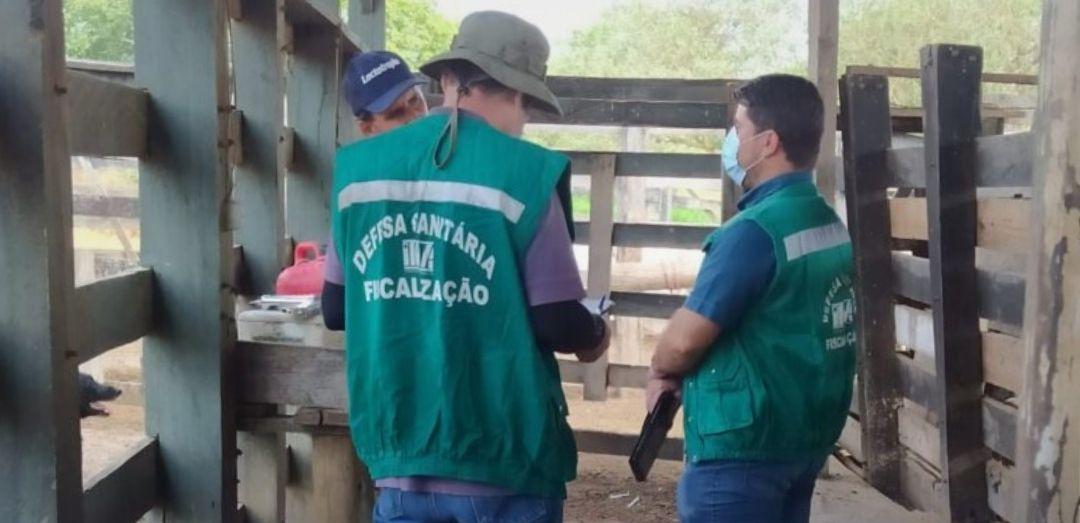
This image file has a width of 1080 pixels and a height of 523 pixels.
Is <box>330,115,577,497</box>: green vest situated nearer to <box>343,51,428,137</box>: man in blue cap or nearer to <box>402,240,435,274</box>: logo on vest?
<box>402,240,435,274</box>: logo on vest

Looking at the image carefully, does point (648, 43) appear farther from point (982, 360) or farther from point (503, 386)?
point (503, 386)

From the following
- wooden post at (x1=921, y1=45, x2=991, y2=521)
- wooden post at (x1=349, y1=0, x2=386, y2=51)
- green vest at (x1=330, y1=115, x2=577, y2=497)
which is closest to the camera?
green vest at (x1=330, y1=115, x2=577, y2=497)

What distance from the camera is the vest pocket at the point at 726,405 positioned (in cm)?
268

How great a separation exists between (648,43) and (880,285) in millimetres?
25828

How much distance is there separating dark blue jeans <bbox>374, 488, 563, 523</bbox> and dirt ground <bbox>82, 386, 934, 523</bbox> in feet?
9.53

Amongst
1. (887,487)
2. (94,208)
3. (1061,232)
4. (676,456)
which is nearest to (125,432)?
(94,208)

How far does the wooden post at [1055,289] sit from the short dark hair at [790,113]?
0.85 meters

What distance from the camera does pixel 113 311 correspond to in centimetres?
254

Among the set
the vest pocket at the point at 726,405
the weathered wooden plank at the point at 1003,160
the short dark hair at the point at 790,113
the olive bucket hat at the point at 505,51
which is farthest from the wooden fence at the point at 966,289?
the olive bucket hat at the point at 505,51

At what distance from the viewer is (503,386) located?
6.63 feet

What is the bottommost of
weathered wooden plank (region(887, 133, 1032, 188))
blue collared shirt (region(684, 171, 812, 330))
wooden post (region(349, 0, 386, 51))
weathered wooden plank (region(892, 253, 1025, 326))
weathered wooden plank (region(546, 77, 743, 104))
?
weathered wooden plank (region(892, 253, 1025, 326))

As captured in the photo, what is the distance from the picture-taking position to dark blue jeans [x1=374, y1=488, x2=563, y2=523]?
205 centimetres

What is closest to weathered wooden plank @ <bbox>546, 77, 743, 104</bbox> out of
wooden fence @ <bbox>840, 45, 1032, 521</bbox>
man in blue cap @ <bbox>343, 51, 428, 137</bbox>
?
wooden fence @ <bbox>840, 45, 1032, 521</bbox>

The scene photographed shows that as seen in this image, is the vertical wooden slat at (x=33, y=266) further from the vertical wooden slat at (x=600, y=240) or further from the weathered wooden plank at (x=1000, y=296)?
the vertical wooden slat at (x=600, y=240)
